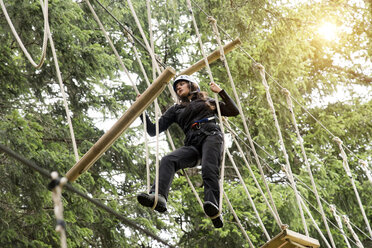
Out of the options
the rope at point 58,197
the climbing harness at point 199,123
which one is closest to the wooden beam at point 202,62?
the climbing harness at point 199,123

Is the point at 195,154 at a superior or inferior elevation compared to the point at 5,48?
inferior

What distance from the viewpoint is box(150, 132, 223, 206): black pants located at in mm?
3207

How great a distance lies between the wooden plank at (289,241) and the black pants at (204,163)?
17.3 inches

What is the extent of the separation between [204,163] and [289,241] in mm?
668

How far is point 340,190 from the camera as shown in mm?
8547

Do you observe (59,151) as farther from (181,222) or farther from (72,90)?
(181,222)

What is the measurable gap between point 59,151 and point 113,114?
135 cm

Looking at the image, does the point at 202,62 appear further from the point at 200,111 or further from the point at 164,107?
the point at 164,107

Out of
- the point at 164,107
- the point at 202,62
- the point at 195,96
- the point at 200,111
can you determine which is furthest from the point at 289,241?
the point at 164,107

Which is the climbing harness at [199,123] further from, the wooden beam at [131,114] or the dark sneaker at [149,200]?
the wooden beam at [131,114]

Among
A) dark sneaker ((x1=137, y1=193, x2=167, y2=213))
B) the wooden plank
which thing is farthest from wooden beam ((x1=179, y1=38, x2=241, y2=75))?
the wooden plank

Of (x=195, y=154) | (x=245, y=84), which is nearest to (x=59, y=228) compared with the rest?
(x=195, y=154)

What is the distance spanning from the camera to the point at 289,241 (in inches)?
131

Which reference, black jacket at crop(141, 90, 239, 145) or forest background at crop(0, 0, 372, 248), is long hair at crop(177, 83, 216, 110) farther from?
forest background at crop(0, 0, 372, 248)
